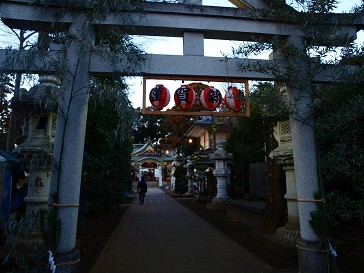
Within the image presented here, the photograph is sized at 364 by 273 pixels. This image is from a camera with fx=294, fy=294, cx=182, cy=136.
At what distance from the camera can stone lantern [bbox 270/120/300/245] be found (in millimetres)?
6672

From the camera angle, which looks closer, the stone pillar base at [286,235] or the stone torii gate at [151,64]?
the stone torii gate at [151,64]

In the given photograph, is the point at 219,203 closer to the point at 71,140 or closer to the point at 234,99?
the point at 234,99

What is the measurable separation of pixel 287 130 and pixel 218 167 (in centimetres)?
1046

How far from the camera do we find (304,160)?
16.3ft

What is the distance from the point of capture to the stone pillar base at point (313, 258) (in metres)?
4.58

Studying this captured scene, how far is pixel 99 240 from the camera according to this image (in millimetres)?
8484

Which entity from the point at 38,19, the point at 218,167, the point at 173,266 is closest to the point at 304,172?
the point at 173,266

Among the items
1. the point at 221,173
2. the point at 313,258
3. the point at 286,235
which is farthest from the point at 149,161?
the point at 313,258

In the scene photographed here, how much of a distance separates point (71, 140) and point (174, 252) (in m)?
3.90

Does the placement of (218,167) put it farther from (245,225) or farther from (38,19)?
(38,19)

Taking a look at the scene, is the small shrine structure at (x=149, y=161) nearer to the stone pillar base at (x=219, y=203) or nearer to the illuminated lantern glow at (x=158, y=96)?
the stone pillar base at (x=219, y=203)

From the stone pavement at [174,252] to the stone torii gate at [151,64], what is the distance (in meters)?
1.64

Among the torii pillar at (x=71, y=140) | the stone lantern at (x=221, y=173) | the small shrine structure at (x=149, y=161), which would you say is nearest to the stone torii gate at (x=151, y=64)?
the torii pillar at (x=71, y=140)

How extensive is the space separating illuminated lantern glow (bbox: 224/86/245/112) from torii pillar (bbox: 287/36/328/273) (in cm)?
87
